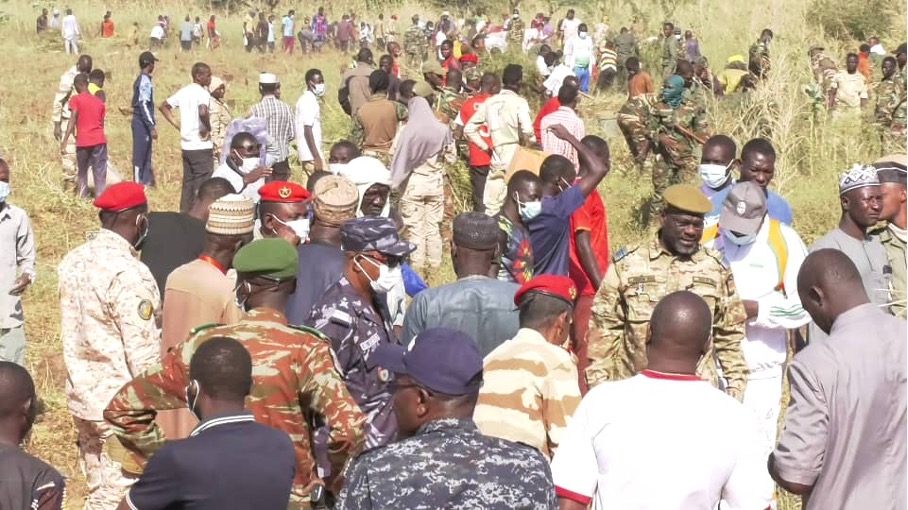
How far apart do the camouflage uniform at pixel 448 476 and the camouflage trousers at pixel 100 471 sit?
2082 millimetres

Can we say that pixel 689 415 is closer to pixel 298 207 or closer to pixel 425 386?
pixel 425 386

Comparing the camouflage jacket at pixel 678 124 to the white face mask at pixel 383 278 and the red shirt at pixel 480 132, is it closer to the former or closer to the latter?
the red shirt at pixel 480 132

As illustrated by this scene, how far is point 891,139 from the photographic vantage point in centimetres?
1422

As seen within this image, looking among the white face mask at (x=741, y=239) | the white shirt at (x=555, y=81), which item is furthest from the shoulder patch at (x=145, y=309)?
the white shirt at (x=555, y=81)

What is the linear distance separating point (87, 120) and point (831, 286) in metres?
10.8

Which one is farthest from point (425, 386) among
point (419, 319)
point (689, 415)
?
point (419, 319)

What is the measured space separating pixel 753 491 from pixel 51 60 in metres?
29.5

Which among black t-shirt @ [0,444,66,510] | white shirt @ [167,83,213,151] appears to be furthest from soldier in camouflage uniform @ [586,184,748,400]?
white shirt @ [167,83,213,151]

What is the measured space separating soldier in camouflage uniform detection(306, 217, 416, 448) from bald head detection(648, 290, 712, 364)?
44.0 inches

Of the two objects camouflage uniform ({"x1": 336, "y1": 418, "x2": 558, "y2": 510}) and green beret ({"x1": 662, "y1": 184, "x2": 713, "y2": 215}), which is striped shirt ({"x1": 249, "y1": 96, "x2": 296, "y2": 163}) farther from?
camouflage uniform ({"x1": 336, "y1": 418, "x2": 558, "y2": 510})

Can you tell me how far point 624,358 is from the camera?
550cm

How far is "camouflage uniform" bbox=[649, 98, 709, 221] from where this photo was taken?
12602 millimetres

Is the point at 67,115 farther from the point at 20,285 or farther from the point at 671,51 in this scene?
the point at 671,51

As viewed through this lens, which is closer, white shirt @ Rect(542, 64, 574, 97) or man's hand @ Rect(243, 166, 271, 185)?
man's hand @ Rect(243, 166, 271, 185)
